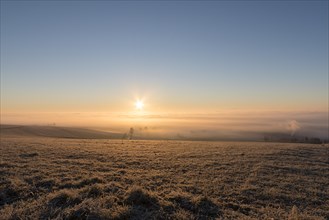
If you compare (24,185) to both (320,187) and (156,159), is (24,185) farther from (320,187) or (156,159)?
(320,187)

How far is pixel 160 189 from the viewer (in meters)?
11.6

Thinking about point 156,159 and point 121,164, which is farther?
point 156,159

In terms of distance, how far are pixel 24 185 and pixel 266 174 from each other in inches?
472

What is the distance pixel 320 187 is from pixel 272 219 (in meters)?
6.06

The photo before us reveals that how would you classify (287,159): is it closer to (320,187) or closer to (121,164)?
(320,187)

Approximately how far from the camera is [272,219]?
867cm

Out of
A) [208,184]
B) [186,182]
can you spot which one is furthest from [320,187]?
[186,182]

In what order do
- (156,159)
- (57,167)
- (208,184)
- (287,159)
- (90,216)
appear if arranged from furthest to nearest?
(287,159)
(156,159)
(57,167)
(208,184)
(90,216)

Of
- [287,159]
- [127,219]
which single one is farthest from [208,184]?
[287,159]

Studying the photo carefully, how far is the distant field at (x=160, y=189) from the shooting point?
8938 mm

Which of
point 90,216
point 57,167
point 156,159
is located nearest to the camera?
point 90,216

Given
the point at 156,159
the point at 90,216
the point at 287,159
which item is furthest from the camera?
the point at 287,159

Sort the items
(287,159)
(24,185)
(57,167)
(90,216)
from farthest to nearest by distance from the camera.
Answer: (287,159) → (57,167) → (24,185) → (90,216)

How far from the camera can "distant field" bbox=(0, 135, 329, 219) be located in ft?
29.3
